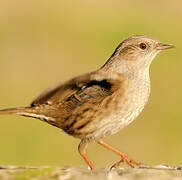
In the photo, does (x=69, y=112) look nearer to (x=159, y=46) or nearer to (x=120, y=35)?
(x=159, y=46)

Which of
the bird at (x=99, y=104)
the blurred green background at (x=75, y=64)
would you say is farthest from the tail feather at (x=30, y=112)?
the blurred green background at (x=75, y=64)

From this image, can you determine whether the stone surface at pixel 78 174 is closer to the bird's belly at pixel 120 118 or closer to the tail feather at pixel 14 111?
the bird's belly at pixel 120 118

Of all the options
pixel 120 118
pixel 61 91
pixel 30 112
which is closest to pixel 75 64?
pixel 30 112

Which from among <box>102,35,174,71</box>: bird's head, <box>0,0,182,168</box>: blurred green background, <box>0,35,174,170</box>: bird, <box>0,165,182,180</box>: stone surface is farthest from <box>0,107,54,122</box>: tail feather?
<box>0,0,182,168</box>: blurred green background

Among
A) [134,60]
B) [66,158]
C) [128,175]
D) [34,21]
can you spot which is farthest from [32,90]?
[128,175]

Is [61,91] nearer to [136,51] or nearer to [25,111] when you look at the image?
[25,111]

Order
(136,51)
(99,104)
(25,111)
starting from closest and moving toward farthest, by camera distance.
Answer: (99,104) → (25,111) → (136,51)
